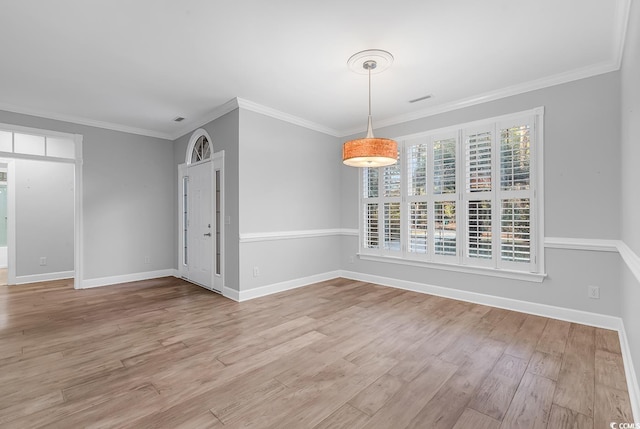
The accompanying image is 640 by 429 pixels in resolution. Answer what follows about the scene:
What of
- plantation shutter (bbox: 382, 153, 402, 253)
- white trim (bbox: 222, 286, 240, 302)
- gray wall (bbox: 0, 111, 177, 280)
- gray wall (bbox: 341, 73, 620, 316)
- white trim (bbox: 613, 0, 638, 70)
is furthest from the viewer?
gray wall (bbox: 0, 111, 177, 280)

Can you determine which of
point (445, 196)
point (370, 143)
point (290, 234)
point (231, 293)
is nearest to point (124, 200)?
point (231, 293)

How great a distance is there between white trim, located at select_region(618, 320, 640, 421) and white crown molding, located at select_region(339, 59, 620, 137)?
264 cm

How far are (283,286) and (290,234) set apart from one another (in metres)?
0.83

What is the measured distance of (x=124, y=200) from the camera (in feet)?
17.7

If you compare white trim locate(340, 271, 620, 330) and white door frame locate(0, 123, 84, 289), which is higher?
white door frame locate(0, 123, 84, 289)

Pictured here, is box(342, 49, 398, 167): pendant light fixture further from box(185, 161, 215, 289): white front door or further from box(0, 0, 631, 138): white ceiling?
box(185, 161, 215, 289): white front door

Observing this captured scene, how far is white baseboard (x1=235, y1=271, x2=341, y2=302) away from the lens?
4.25 meters

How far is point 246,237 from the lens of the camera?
427 cm

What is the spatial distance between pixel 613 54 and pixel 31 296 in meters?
7.94

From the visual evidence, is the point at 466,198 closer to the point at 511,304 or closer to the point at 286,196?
the point at 511,304

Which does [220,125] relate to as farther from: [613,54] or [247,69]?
[613,54]

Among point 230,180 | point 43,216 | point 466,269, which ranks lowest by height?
point 466,269

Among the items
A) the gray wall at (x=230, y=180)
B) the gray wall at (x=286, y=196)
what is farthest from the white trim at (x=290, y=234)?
the gray wall at (x=230, y=180)

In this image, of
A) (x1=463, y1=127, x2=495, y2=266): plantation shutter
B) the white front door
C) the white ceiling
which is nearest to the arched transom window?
the white front door
